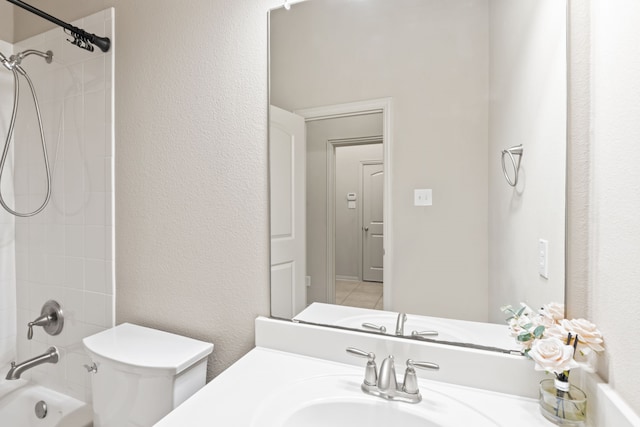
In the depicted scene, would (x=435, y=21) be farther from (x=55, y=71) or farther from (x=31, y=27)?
(x=31, y=27)

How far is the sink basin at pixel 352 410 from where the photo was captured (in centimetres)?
72

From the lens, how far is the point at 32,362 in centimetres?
134

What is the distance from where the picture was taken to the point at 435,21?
2.91ft

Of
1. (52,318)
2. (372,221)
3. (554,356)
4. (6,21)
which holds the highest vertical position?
(6,21)

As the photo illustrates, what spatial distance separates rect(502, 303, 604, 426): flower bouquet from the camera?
2.11 feet

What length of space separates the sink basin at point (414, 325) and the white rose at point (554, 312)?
0.20m

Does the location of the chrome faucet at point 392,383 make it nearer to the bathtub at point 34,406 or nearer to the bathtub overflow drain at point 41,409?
the bathtub at point 34,406

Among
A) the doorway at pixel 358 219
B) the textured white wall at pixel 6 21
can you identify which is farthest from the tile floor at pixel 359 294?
the textured white wall at pixel 6 21

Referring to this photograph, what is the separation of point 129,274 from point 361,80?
47.5 inches

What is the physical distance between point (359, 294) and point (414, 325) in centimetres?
18

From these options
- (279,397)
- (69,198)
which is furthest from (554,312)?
(69,198)

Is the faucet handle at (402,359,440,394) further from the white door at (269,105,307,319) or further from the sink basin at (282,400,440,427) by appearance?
the white door at (269,105,307,319)

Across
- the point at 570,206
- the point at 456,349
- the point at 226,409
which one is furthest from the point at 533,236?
the point at 226,409

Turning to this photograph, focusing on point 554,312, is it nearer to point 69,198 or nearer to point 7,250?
point 69,198
